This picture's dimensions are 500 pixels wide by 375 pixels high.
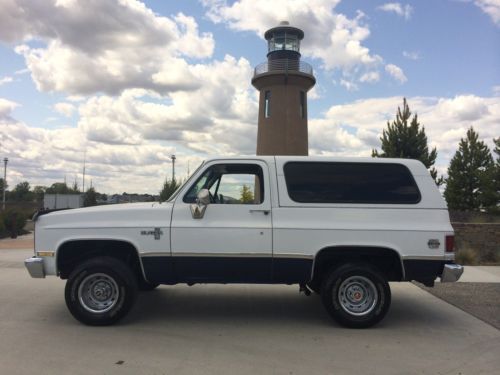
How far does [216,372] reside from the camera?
4387 millimetres

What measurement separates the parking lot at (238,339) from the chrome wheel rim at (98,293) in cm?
26

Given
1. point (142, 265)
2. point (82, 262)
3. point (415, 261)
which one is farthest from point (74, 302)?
point (415, 261)

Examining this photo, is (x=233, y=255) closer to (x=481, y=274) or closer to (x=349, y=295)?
(x=349, y=295)

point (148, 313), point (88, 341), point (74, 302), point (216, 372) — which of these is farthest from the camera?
point (148, 313)

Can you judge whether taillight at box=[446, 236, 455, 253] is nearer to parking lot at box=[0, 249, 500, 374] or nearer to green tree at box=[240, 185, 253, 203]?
parking lot at box=[0, 249, 500, 374]

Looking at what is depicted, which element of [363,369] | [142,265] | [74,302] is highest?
[142,265]

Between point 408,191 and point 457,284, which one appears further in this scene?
point 457,284

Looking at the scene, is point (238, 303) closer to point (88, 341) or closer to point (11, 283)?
point (88, 341)

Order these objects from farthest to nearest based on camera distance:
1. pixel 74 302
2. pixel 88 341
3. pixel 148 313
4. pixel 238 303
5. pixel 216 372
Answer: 1. pixel 238 303
2. pixel 148 313
3. pixel 74 302
4. pixel 88 341
5. pixel 216 372

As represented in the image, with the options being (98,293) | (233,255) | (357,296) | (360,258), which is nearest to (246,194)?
(233,255)

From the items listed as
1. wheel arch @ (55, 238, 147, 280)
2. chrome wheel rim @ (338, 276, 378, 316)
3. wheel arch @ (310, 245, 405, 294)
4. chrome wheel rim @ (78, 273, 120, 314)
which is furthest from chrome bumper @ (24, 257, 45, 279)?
chrome wheel rim @ (338, 276, 378, 316)

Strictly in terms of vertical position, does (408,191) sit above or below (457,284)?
above

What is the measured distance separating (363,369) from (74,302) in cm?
342

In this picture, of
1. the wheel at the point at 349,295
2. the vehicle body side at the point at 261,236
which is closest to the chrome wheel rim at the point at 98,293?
the vehicle body side at the point at 261,236
